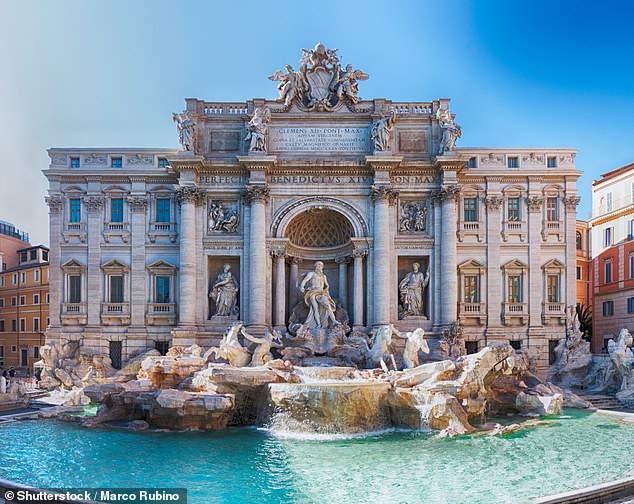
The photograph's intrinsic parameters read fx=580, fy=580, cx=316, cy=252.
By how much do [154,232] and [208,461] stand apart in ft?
53.7

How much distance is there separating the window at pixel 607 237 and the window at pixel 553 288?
29.5 feet

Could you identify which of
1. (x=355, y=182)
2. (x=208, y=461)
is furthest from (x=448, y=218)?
(x=208, y=461)

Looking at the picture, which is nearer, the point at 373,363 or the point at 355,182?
the point at 373,363

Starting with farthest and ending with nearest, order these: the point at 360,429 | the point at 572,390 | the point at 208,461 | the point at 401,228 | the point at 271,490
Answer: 1. the point at 401,228
2. the point at 572,390
3. the point at 360,429
4. the point at 208,461
5. the point at 271,490

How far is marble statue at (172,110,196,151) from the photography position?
90.9ft

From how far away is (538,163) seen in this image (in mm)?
29219

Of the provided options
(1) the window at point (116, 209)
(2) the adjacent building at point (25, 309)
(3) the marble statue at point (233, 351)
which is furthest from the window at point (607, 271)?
(2) the adjacent building at point (25, 309)

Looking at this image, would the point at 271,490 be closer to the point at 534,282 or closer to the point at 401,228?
the point at 401,228

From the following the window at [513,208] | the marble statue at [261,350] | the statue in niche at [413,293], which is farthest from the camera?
the window at [513,208]

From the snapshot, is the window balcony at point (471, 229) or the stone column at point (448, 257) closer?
the stone column at point (448, 257)

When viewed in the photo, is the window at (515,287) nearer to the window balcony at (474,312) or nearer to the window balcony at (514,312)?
the window balcony at (514,312)

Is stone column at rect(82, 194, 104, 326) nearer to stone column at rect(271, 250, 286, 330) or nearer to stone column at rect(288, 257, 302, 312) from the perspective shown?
stone column at rect(271, 250, 286, 330)

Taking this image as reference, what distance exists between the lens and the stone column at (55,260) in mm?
28797

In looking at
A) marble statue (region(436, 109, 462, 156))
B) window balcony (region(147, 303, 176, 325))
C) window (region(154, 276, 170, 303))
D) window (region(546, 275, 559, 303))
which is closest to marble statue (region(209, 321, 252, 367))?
window balcony (region(147, 303, 176, 325))
